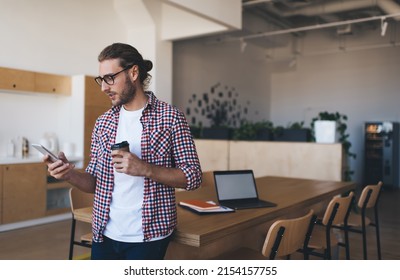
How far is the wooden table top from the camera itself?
1793 mm

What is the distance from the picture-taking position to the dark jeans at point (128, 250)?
4.95 ft

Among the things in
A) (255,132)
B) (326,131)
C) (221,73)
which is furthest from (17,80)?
(221,73)

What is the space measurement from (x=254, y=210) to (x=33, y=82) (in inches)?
155

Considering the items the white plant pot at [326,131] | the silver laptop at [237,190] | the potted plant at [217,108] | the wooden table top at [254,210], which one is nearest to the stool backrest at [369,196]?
the wooden table top at [254,210]

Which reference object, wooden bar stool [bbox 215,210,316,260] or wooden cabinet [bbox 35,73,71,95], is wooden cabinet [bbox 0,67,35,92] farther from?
wooden bar stool [bbox 215,210,316,260]

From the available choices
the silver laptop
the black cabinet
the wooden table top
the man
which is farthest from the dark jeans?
the black cabinet

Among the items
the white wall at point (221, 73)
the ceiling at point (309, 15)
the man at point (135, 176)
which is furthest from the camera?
the white wall at point (221, 73)

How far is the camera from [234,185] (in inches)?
99.7

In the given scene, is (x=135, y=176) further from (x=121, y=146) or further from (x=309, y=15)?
(x=309, y=15)

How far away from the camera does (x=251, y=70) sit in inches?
403

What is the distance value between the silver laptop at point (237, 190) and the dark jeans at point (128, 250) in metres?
0.89

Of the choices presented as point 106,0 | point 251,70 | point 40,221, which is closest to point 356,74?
point 251,70

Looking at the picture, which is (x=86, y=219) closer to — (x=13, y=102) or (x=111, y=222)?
(x=111, y=222)

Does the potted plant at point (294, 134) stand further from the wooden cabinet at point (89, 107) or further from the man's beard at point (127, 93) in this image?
the man's beard at point (127, 93)
